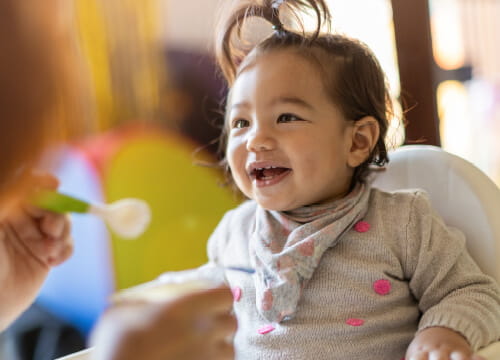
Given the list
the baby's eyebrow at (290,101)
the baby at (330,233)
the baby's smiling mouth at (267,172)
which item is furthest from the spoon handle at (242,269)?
the baby's eyebrow at (290,101)

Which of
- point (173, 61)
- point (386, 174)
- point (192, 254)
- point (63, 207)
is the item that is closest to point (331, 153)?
point (386, 174)

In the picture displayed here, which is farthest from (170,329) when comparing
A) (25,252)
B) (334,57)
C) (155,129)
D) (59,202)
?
(155,129)

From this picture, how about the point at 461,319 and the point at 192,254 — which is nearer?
the point at 461,319

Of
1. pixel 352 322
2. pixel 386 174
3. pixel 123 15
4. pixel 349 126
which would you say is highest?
pixel 123 15

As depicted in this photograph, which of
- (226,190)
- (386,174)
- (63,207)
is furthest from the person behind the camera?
(226,190)

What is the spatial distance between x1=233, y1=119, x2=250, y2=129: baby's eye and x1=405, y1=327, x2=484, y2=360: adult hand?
0.36m

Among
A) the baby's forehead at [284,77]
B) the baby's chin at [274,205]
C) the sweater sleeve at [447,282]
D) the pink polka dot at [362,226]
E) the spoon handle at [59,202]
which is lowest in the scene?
the sweater sleeve at [447,282]

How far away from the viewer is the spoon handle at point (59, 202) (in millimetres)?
518

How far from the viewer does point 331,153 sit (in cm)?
77

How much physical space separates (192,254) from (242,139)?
1307mm

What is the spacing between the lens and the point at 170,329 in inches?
15.9

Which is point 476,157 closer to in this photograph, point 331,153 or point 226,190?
point 226,190

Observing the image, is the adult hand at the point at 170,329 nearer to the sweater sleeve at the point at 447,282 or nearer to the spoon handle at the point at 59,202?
the spoon handle at the point at 59,202

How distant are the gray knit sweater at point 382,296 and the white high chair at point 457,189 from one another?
38mm
